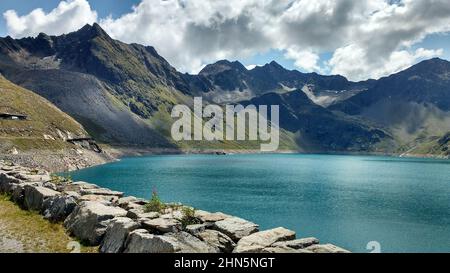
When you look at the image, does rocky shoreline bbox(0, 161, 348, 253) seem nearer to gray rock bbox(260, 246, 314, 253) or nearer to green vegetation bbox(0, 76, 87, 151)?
gray rock bbox(260, 246, 314, 253)

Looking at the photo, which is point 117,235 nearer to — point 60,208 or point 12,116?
point 60,208

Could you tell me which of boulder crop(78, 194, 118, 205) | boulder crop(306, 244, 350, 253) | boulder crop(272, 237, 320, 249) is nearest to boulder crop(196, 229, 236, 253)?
boulder crop(272, 237, 320, 249)

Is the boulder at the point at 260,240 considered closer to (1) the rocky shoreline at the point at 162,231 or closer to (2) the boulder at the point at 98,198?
(1) the rocky shoreline at the point at 162,231

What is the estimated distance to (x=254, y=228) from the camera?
77.2ft

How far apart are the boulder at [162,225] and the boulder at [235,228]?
2.58 m

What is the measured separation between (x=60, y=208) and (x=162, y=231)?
35.2 feet

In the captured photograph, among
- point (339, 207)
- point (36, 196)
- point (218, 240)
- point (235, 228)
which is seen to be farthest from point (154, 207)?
point (339, 207)

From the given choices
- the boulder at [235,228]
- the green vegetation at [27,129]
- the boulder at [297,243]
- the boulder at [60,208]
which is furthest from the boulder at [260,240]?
the green vegetation at [27,129]

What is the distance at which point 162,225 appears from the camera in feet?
70.2
